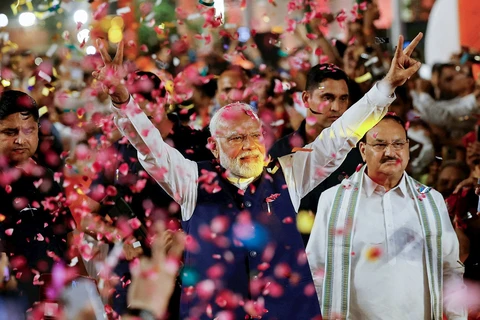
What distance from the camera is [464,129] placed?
21.6ft

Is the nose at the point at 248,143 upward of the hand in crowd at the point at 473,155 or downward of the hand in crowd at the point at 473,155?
upward

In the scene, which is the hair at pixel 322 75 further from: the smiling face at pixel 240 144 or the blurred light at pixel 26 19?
the blurred light at pixel 26 19

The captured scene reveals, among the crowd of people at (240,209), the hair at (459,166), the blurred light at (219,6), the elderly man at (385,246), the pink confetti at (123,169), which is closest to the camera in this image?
the crowd of people at (240,209)

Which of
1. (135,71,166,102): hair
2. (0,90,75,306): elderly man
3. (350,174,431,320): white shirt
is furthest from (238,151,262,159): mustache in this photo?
(0,90,75,306): elderly man

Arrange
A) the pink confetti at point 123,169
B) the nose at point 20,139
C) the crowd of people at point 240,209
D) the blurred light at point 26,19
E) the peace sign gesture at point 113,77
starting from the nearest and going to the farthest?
the peace sign gesture at point 113,77
the crowd of people at point 240,209
the nose at point 20,139
the pink confetti at point 123,169
the blurred light at point 26,19

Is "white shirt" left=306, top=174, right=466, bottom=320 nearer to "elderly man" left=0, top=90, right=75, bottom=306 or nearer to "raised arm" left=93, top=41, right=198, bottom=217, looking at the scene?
"raised arm" left=93, top=41, right=198, bottom=217

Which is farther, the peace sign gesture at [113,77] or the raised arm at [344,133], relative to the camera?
the raised arm at [344,133]

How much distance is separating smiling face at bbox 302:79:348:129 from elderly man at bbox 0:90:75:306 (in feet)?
5.21

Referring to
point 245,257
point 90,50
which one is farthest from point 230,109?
point 90,50

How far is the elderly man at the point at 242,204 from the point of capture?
4.53 meters

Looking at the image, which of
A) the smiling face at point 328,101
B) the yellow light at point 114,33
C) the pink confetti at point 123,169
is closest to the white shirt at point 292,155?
the smiling face at point 328,101

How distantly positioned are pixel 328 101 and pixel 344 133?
814 millimetres

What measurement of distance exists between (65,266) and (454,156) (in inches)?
108

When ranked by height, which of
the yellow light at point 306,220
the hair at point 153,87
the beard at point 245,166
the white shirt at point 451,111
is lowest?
the yellow light at point 306,220
